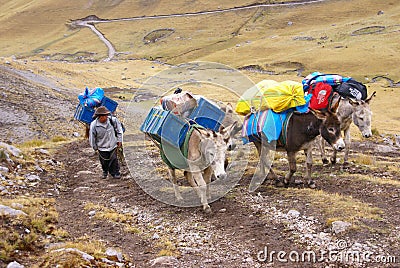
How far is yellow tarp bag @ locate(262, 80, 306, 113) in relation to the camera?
11.0 m

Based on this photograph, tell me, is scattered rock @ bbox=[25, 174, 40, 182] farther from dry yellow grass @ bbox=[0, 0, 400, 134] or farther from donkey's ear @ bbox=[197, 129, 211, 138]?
donkey's ear @ bbox=[197, 129, 211, 138]

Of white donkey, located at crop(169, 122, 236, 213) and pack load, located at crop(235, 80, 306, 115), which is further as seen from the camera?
pack load, located at crop(235, 80, 306, 115)

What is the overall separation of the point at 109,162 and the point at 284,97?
233 inches

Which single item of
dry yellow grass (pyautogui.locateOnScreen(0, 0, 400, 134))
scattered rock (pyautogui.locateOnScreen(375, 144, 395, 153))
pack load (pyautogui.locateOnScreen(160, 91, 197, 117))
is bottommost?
scattered rock (pyautogui.locateOnScreen(375, 144, 395, 153))

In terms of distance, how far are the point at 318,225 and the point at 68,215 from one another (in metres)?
5.43

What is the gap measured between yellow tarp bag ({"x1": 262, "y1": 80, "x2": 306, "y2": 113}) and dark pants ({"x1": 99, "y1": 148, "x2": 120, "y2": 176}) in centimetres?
511

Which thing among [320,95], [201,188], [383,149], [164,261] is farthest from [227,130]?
[383,149]

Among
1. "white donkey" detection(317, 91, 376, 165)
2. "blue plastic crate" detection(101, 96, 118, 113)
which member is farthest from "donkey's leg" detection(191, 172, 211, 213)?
"blue plastic crate" detection(101, 96, 118, 113)

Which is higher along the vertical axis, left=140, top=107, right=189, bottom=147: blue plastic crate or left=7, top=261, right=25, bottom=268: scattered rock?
left=140, top=107, right=189, bottom=147: blue plastic crate

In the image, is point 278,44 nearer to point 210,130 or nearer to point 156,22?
point 156,22

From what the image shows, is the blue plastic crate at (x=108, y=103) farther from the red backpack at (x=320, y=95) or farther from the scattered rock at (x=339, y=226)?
the scattered rock at (x=339, y=226)

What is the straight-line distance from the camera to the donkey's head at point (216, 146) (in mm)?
9023

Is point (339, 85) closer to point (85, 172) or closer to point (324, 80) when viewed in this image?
point (324, 80)

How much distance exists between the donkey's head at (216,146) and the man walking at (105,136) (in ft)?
15.3
